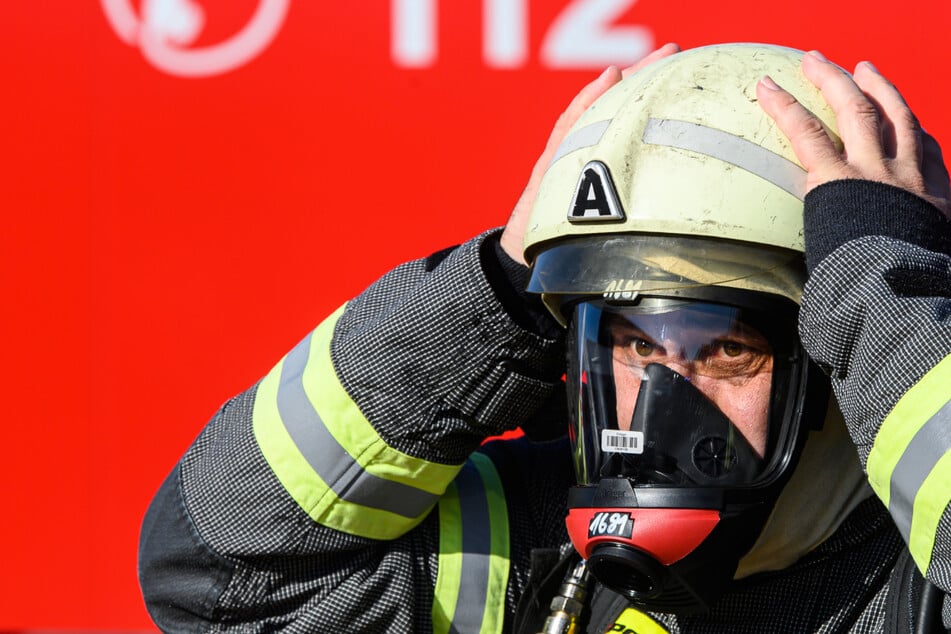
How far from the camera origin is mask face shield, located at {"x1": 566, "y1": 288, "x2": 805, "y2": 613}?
152cm

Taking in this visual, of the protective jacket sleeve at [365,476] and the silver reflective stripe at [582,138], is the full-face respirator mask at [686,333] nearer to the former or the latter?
the silver reflective stripe at [582,138]

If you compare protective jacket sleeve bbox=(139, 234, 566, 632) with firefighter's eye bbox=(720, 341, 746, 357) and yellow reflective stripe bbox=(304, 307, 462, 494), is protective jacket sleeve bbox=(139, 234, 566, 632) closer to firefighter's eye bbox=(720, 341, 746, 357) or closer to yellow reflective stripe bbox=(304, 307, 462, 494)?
yellow reflective stripe bbox=(304, 307, 462, 494)

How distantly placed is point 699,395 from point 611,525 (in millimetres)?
207

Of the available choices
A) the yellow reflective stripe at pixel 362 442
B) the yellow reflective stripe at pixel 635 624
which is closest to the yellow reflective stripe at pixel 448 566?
the yellow reflective stripe at pixel 362 442

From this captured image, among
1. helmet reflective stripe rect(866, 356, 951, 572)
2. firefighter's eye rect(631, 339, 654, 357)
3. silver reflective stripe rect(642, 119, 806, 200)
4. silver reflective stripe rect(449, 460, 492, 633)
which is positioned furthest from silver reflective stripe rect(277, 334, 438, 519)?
helmet reflective stripe rect(866, 356, 951, 572)

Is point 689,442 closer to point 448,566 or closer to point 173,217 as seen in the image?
point 448,566

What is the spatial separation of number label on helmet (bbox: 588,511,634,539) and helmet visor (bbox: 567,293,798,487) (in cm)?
5

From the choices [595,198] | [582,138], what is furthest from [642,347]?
[582,138]

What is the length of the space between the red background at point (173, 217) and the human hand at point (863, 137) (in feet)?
6.13

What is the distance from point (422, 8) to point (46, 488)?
1791mm

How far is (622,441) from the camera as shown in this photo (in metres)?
1.58

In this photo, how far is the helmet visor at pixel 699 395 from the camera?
1.55 metres

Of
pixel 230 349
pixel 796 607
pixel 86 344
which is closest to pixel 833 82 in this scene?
pixel 796 607

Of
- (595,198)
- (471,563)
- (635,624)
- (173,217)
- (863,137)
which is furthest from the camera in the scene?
(173,217)
